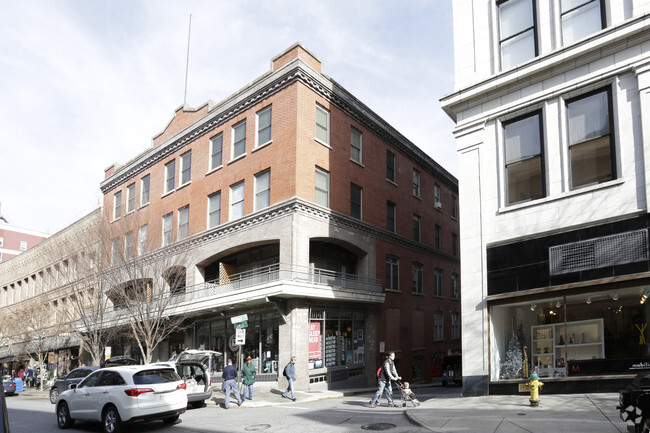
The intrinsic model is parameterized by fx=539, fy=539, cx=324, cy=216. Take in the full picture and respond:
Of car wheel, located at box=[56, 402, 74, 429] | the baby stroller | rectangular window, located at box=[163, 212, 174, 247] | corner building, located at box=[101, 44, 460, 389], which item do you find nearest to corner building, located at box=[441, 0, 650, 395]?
the baby stroller

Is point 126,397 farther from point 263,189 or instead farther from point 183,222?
point 183,222

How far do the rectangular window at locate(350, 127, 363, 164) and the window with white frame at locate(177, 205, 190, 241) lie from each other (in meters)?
10.9

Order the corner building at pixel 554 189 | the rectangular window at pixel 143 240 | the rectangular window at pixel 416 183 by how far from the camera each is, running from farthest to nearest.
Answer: the rectangular window at pixel 416 183 < the rectangular window at pixel 143 240 < the corner building at pixel 554 189

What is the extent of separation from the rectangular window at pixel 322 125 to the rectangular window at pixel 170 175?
38.6ft

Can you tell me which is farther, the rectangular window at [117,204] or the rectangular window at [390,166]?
the rectangular window at [117,204]

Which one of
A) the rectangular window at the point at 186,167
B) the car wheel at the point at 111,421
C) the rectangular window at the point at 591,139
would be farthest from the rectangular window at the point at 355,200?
the car wheel at the point at 111,421

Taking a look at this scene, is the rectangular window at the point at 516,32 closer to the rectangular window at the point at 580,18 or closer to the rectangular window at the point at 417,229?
the rectangular window at the point at 580,18

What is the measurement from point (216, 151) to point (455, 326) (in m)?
22.1

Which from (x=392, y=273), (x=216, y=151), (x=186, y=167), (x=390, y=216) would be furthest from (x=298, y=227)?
(x=186, y=167)

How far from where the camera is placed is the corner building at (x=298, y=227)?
1048 inches

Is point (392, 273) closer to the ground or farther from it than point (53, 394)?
farther from it

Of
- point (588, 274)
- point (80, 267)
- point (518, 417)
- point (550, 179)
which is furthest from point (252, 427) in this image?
point (80, 267)

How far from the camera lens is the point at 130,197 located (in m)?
40.2

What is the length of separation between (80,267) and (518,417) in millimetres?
28138
